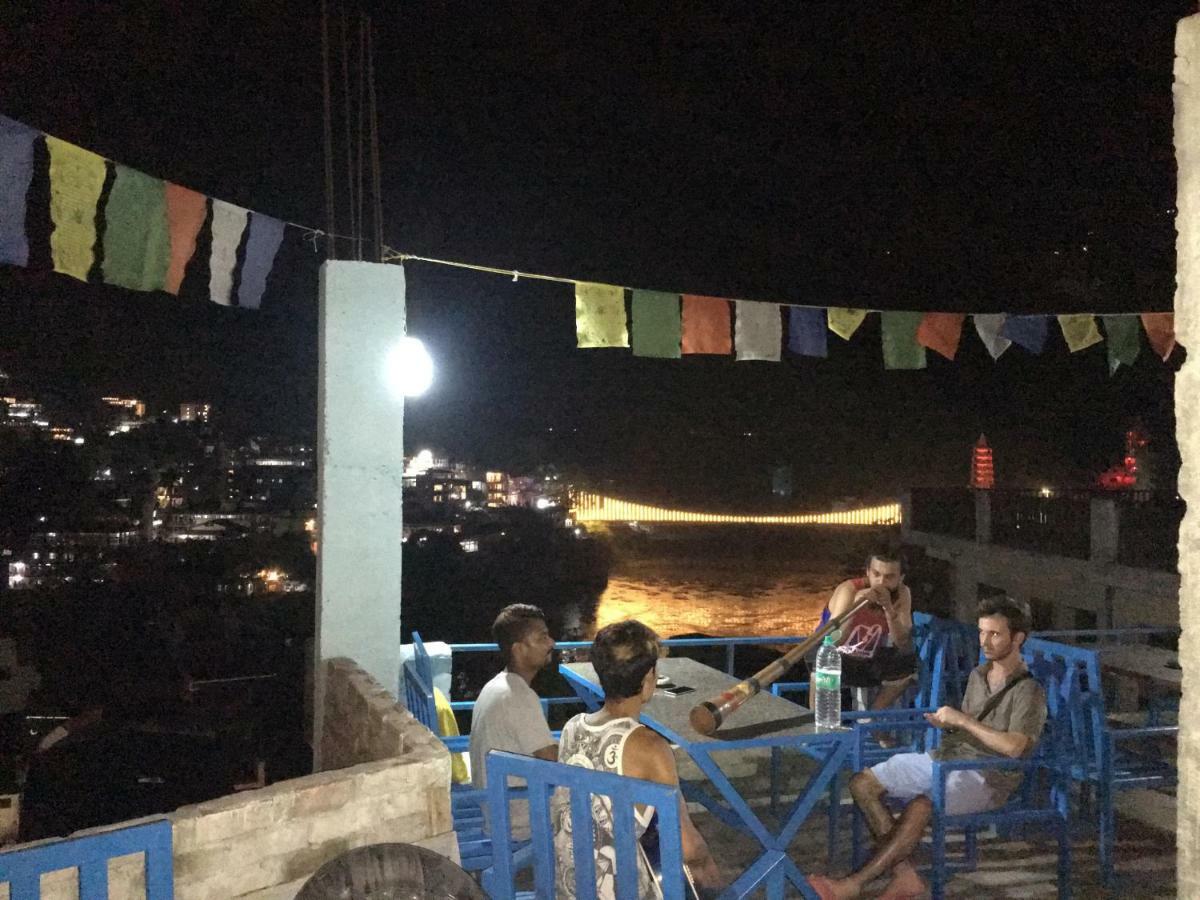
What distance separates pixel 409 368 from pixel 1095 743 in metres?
3.75

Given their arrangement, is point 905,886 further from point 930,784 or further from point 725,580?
point 725,580

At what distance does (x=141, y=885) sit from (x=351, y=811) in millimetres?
602

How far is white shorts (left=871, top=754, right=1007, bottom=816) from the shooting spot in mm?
3701

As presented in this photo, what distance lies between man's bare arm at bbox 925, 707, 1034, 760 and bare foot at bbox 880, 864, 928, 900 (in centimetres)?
62

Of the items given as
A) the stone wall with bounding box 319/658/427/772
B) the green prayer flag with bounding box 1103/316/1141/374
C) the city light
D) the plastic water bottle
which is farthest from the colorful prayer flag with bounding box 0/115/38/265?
the green prayer flag with bounding box 1103/316/1141/374

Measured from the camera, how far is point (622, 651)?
2.67m

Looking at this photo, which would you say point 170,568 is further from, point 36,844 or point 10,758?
point 36,844

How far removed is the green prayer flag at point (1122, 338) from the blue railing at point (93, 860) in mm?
6695

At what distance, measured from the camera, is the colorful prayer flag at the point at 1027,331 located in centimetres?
672

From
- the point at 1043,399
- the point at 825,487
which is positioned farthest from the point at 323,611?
the point at 825,487

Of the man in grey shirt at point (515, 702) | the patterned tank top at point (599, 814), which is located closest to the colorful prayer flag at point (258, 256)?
the man in grey shirt at point (515, 702)

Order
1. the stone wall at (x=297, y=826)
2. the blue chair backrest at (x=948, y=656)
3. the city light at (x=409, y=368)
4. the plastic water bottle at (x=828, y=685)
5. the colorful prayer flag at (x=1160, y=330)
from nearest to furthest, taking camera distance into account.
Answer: the stone wall at (x=297, y=826) < the plastic water bottle at (x=828, y=685) < the city light at (x=409, y=368) < the blue chair backrest at (x=948, y=656) < the colorful prayer flag at (x=1160, y=330)

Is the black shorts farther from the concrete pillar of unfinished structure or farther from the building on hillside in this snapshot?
the building on hillside

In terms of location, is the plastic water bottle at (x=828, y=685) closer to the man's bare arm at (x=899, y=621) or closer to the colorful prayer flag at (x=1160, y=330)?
the man's bare arm at (x=899, y=621)
